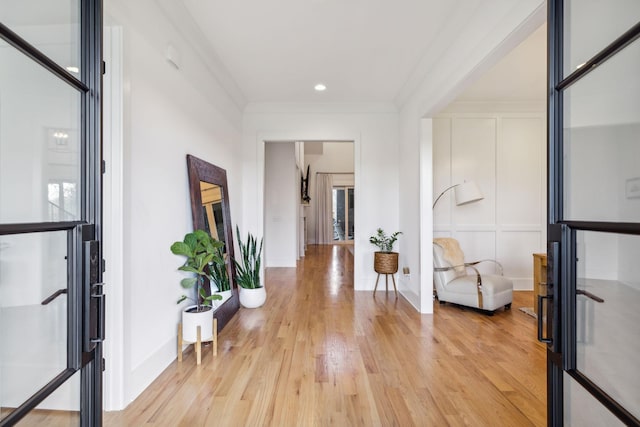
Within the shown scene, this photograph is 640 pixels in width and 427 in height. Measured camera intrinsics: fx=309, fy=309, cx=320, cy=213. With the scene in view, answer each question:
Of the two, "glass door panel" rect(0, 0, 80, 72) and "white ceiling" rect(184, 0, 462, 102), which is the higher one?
"white ceiling" rect(184, 0, 462, 102)

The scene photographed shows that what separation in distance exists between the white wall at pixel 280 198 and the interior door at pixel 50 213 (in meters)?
5.74

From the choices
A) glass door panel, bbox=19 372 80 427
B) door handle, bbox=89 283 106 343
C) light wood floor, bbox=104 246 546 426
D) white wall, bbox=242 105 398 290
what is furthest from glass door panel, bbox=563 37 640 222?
white wall, bbox=242 105 398 290

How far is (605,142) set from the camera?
3.12ft

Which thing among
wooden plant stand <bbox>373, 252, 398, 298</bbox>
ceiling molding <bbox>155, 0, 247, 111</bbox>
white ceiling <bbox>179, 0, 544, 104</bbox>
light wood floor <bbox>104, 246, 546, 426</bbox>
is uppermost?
white ceiling <bbox>179, 0, 544, 104</bbox>

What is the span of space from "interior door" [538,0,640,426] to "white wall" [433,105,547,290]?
3.50 m

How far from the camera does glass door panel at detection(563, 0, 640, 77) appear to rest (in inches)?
34.3

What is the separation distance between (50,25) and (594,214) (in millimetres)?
1761

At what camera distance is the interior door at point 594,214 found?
859mm

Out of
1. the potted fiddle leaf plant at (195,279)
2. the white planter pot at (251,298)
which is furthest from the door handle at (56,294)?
the white planter pot at (251,298)

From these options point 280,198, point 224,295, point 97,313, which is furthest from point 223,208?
point 280,198

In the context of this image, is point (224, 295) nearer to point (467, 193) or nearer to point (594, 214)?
point (594, 214)

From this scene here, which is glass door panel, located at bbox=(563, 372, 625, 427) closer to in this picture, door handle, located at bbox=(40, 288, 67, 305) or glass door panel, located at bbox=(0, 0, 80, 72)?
door handle, located at bbox=(40, 288, 67, 305)

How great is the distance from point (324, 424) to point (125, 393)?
3.77ft

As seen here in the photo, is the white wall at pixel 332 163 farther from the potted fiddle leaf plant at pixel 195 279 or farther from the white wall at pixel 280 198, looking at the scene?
the potted fiddle leaf plant at pixel 195 279
